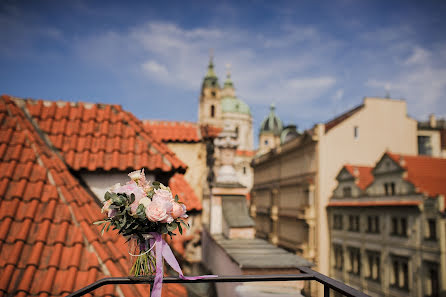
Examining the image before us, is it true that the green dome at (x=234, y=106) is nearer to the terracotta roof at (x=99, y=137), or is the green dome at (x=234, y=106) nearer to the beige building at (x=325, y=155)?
the beige building at (x=325, y=155)

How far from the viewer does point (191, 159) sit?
10055 mm

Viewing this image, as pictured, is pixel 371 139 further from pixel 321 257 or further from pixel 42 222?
pixel 42 222

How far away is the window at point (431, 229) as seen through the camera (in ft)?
58.5

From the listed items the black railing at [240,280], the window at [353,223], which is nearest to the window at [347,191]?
the window at [353,223]

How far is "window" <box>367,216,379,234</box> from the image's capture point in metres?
22.5

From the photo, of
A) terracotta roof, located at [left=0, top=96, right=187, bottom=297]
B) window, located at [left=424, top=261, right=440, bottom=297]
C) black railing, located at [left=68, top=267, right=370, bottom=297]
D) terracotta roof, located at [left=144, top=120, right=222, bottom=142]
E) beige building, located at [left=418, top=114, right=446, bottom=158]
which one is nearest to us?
black railing, located at [left=68, top=267, right=370, bottom=297]

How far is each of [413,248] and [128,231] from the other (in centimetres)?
2088

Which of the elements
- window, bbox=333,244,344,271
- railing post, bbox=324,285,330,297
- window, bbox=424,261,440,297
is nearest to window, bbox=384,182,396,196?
window, bbox=424,261,440,297

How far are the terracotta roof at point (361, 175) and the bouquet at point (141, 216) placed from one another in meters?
24.5

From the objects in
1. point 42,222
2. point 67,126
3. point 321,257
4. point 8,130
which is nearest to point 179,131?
point 67,126

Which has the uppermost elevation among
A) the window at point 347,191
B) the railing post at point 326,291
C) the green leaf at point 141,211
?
the window at point 347,191

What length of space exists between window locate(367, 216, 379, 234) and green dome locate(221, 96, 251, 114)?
256 ft

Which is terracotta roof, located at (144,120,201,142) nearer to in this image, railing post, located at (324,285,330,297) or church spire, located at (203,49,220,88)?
railing post, located at (324,285,330,297)

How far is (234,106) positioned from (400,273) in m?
83.2
